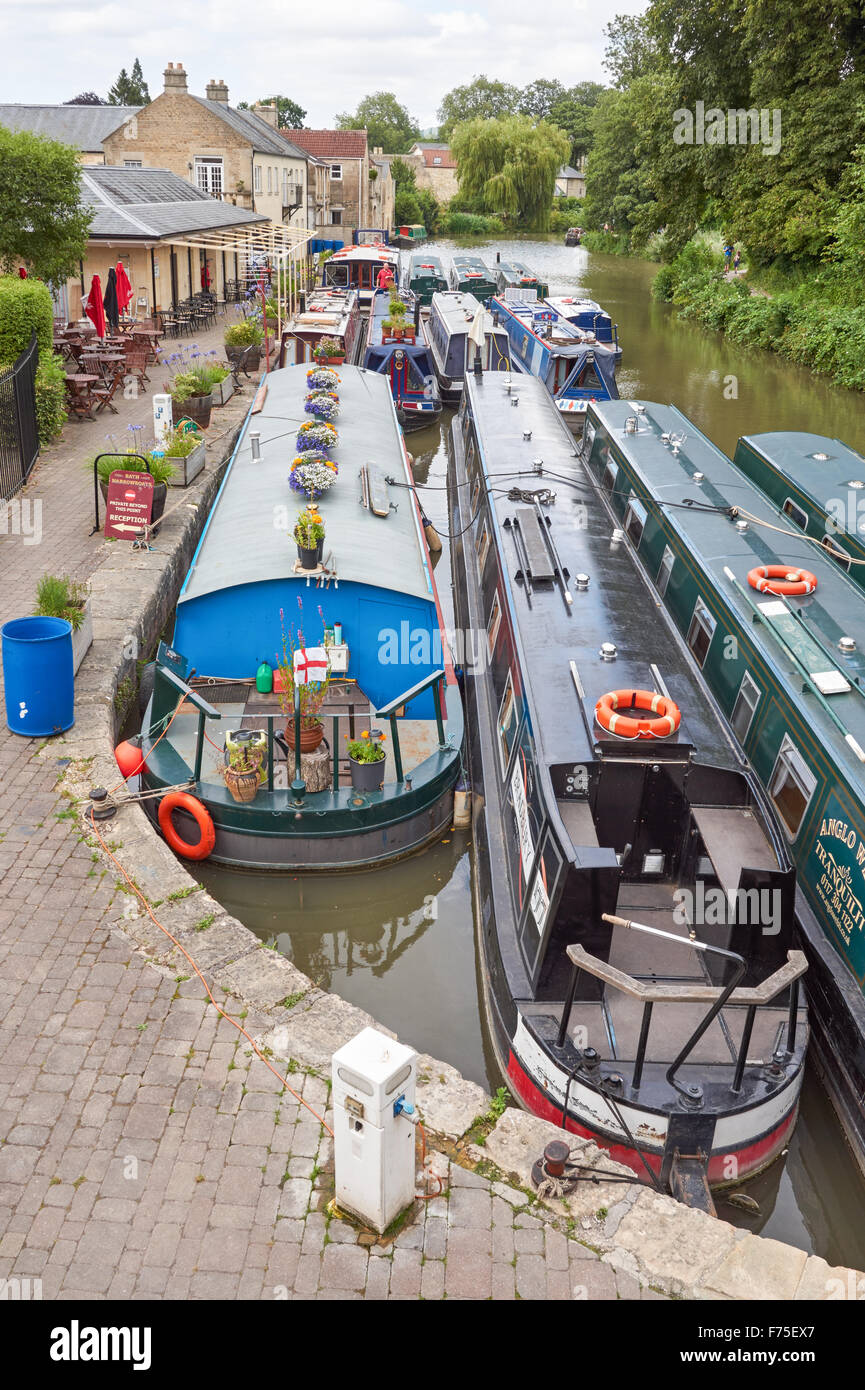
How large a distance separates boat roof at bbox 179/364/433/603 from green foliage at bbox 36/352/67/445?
160 inches

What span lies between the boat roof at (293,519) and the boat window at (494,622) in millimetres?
698

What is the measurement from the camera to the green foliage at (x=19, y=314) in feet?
51.8

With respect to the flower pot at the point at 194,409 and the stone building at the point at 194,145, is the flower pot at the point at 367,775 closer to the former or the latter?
the flower pot at the point at 194,409

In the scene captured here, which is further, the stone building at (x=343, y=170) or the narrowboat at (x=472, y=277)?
the stone building at (x=343, y=170)

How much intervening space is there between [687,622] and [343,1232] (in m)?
7.12

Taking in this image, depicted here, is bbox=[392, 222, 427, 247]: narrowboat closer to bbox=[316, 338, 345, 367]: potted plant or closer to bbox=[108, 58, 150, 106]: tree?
bbox=[108, 58, 150, 106]: tree

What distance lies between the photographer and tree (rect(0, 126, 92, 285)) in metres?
18.1

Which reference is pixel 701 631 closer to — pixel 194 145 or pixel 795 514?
pixel 795 514

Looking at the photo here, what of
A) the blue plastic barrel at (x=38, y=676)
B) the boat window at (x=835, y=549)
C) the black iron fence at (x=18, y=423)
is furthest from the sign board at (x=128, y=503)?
the boat window at (x=835, y=549)

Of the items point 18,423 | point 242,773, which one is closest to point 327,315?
point 18,423

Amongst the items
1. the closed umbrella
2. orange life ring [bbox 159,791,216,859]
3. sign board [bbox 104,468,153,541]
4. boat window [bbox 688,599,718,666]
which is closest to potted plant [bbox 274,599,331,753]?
orange life ring [bbox 159,791,216,859]

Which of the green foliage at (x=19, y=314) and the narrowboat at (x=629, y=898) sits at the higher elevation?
the green foliage at (x=19, y=314)
